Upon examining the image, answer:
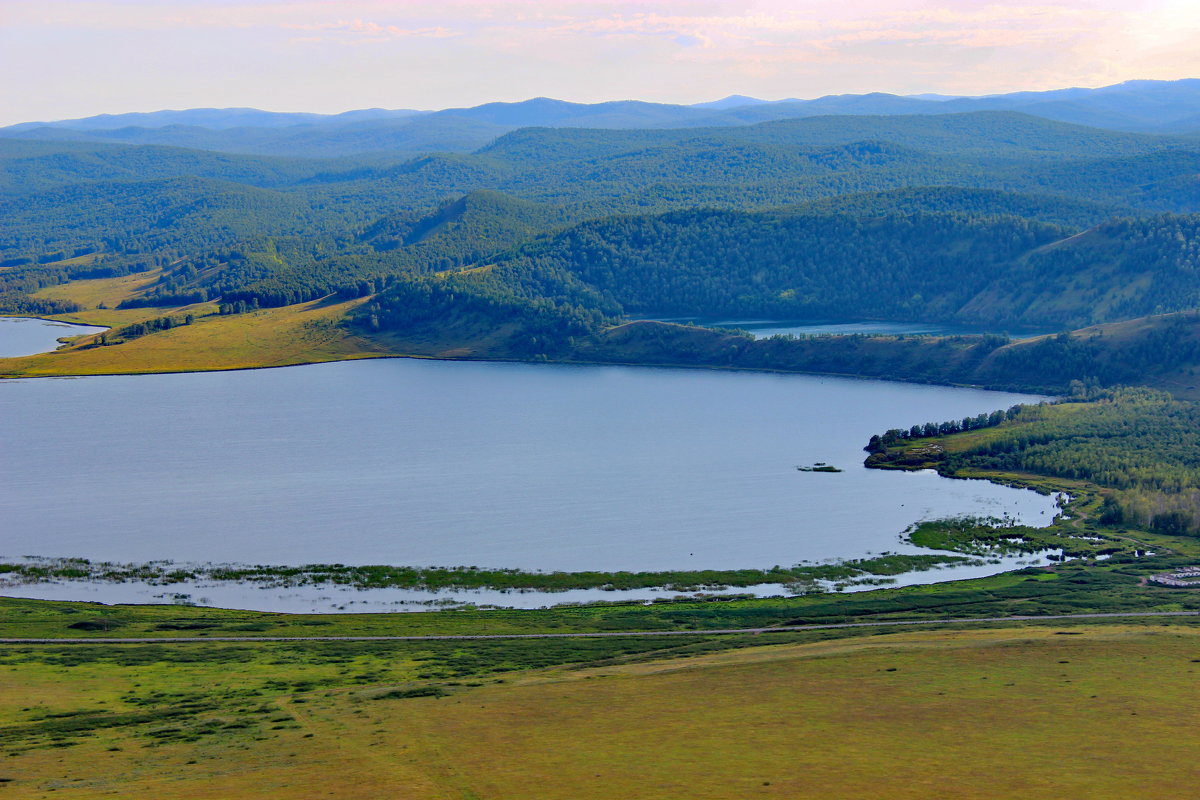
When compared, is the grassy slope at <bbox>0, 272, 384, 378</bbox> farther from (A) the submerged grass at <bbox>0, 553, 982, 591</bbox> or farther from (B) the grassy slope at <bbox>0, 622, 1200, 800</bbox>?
(B) the grassy slope at <bbox>0, 622, 1200, 800</bbox>

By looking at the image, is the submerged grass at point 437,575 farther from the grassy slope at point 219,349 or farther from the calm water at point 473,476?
the grassy slope at point 219,349

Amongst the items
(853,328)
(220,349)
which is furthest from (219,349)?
(853,328)

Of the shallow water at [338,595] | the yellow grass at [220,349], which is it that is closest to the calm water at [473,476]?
the shallow water at [338,595]

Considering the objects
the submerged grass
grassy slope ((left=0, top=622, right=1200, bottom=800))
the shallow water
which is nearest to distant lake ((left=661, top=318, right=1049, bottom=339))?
the submerged grass

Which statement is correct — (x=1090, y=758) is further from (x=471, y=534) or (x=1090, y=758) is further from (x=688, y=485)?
(x=688, y=485)

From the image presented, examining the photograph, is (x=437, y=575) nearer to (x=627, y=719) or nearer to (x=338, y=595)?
(x=338, y=595)
